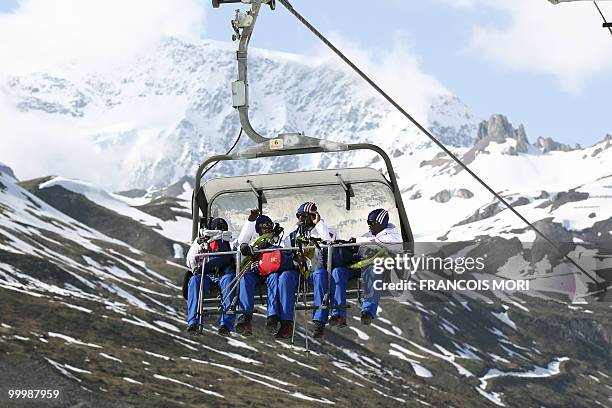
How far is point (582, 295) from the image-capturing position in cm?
2416

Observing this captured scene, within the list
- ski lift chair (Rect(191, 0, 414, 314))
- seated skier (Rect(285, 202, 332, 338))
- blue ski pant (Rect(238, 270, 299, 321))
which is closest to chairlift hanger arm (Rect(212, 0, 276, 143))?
ski lift chair (Rect(191, 0, 414, 314))

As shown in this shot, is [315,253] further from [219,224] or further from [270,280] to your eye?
[219,224]

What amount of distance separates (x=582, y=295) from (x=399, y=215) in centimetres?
429

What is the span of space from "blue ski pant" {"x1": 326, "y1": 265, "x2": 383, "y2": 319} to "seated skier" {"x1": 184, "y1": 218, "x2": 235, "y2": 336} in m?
2.26

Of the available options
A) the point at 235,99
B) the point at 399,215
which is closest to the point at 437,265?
the point at 399,215

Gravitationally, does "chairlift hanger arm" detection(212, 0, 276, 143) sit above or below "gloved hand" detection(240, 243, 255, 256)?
above

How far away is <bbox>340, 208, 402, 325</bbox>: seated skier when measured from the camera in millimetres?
22250

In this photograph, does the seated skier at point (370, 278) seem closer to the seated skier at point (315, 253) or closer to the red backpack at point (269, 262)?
the seated skier at point (315, 253)

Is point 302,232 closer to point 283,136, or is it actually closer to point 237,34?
point 283,136

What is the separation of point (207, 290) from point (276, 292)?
1679 millimetres

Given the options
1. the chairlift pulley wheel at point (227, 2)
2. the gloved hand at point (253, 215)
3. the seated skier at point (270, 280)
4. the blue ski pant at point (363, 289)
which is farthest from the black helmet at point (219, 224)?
the chairlift pulley wheel at point (227, 2)

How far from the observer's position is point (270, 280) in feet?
74.5

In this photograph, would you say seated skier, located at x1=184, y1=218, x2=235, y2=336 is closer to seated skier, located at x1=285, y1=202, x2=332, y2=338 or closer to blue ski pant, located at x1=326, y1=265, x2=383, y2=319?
seated skier, located at x1=285, y1=202, x2=332, y2=338

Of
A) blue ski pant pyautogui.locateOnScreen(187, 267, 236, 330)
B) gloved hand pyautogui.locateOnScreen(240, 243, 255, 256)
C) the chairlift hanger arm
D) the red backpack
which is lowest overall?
blue ski pant pyautogui.locateOnScreen(187, 267, 236, 330)
